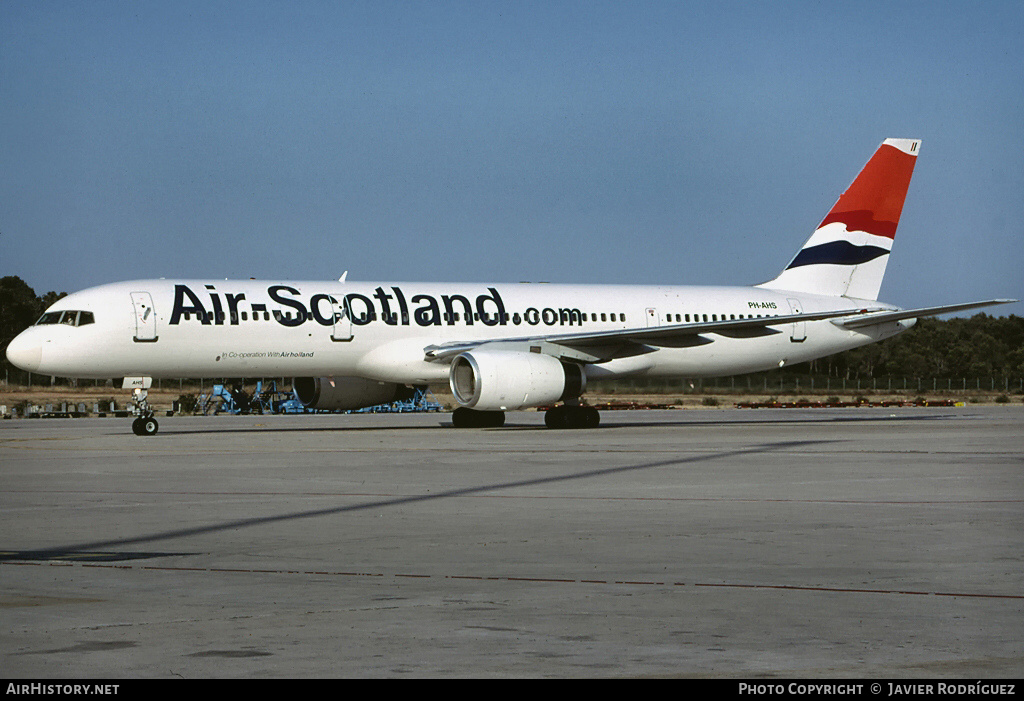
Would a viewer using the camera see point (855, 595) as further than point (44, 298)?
No

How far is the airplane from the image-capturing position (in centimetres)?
Result: 2664

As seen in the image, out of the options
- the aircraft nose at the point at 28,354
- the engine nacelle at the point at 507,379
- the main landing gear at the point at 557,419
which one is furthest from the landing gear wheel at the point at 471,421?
the aircraft nose at the point at 28,354

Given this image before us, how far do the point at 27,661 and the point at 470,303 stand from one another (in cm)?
2535

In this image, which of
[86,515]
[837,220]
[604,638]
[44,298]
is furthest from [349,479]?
[44,298]

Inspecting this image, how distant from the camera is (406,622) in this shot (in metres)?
6.44

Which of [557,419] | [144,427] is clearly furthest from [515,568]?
[557,419]

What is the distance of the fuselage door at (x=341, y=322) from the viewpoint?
28.4m

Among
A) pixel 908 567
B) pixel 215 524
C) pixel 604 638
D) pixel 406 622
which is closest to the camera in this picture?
pixel 604 638

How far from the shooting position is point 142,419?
87.5 feet

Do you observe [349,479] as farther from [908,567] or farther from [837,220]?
[837,220]

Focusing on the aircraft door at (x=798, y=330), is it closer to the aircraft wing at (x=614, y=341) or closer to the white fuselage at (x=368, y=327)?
the white fuselage at (x=368, y=327)

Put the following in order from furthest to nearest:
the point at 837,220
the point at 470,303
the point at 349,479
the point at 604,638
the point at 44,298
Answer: the point at 44,298 < the point at 837,220 < the point at 470,303 < the point at 349,479 < the point at 604,638

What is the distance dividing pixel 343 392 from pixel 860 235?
50.4 ft

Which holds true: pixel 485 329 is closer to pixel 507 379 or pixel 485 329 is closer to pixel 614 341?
pixel 614 341
